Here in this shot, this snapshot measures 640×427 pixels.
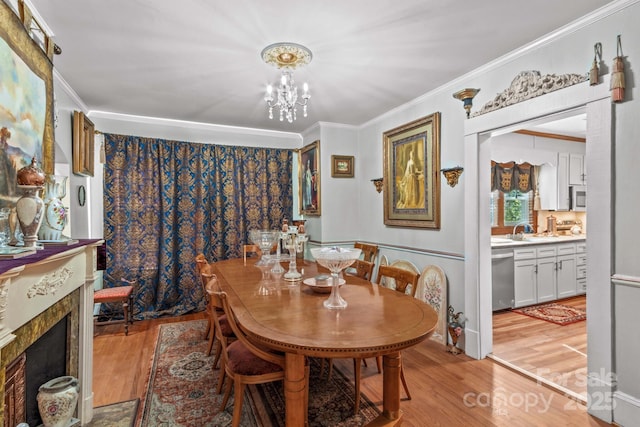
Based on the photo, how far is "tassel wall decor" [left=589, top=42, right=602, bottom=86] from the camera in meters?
2.03

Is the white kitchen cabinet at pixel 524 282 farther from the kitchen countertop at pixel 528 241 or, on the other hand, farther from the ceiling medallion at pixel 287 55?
the ceiling medallion at pixel 287 55

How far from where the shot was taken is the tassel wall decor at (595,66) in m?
2.03

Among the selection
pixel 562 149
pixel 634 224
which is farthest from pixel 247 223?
pixel 562 149

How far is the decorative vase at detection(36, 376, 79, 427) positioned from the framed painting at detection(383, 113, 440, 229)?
3209 millimetres

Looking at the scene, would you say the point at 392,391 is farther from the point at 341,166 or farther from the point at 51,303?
the point at 341,166

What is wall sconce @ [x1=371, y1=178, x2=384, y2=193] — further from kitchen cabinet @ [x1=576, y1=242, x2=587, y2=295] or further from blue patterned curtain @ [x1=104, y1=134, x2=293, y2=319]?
kitchen cabinet @ [x1=576, y1=242, x2=587, y2=295]

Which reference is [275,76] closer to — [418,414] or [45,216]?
[45,216]

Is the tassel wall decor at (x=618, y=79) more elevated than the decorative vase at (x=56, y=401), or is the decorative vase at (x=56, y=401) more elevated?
the tassel wall decor at (x=618, y=79)

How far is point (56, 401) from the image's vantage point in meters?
1.73

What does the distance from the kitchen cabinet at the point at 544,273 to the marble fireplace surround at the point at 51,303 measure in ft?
15.0

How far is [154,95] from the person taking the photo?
343 cm

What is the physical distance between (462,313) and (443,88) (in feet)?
7.41

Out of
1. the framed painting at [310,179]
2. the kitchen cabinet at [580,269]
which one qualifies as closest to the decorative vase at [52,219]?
the framed painting at [310,179]

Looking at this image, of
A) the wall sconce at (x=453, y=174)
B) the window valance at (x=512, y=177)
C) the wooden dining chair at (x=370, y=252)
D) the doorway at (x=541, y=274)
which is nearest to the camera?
the doorway at (x=541, y=274)
